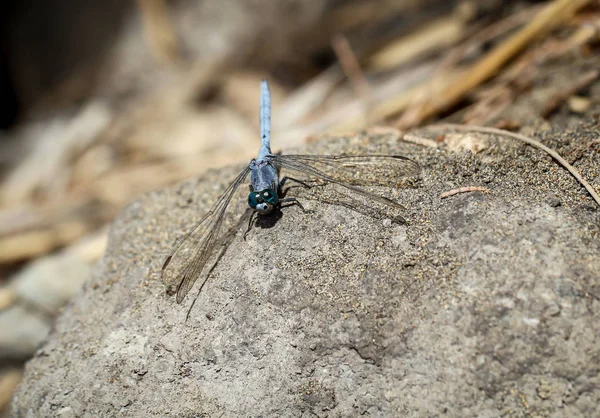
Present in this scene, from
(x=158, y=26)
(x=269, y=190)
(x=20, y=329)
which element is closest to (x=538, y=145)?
(x=269, y=190)

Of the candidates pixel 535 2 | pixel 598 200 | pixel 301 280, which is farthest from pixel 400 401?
pixel 535 2

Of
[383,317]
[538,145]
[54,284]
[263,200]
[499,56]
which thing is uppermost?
[499,56]

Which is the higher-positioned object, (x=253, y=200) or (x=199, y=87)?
(x=199, y=87)

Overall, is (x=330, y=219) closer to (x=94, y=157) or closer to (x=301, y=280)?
(x=301, y=280)

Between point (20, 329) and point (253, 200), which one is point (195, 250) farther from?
point (20, 329)

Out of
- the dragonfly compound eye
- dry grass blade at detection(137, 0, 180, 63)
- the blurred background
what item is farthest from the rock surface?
dry grass blade at detection(137, 0, 180, 63)

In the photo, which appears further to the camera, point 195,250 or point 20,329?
point 20,329

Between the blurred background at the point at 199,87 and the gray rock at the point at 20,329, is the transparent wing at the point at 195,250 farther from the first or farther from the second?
the gray rock at the point at 20,329

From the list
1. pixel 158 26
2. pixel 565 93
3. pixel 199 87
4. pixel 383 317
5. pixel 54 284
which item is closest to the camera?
pixel 383 317
